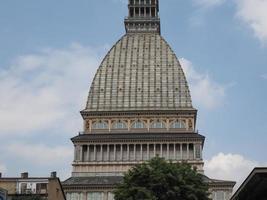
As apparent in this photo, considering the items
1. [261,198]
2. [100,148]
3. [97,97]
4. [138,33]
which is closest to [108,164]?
[100,148]

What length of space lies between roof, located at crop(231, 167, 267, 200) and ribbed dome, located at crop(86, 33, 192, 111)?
100m

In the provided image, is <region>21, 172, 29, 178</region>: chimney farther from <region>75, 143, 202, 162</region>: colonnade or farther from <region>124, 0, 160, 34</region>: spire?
<region>124, 0, 160, 34</region>: spire

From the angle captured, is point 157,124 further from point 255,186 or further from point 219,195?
point 255,186

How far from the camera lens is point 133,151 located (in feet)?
415

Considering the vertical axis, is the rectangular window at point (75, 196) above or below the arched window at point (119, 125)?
below

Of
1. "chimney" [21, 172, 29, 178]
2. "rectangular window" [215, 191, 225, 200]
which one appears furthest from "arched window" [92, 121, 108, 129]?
"chimney" [21, 172, 29, 178]

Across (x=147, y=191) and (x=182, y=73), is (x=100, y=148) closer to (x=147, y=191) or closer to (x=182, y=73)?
(x=182, y=73)

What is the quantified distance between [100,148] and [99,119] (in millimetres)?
8362

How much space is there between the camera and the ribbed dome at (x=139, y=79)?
452 ft

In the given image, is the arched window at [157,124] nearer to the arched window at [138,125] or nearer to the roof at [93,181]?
the arched window at [138,125]

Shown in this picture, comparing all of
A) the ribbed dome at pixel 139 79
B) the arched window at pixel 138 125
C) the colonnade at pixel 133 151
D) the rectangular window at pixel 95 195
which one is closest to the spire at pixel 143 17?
the ribbed dome at pixel 139 79

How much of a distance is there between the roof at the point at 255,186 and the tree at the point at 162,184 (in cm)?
3027

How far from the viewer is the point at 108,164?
126 metres

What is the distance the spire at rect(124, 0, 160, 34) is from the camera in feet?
506
